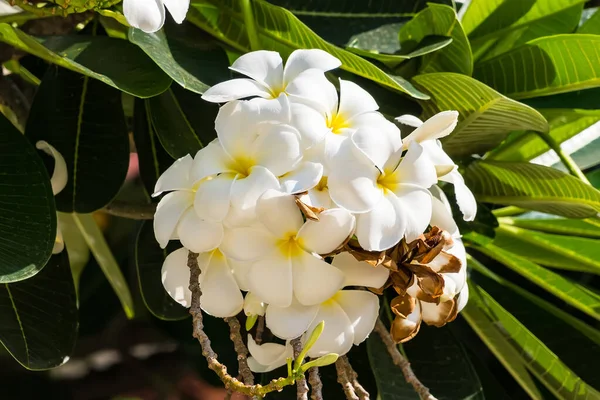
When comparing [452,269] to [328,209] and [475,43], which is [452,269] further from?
[475,43]

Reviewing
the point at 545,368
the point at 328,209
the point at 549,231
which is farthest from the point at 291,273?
the point at 549,231

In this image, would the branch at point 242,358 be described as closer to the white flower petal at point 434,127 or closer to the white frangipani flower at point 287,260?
the white frangipani flower at point 287,260

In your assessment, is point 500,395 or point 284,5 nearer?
point 284,5

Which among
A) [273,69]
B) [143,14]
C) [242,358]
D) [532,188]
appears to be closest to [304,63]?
[273,69]

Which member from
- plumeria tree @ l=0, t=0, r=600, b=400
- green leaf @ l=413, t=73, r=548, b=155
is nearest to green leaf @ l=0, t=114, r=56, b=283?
plumeria tree @ l=0, t=0, r=600, b=400

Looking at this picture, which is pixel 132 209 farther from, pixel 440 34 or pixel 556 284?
pixel 556 284
